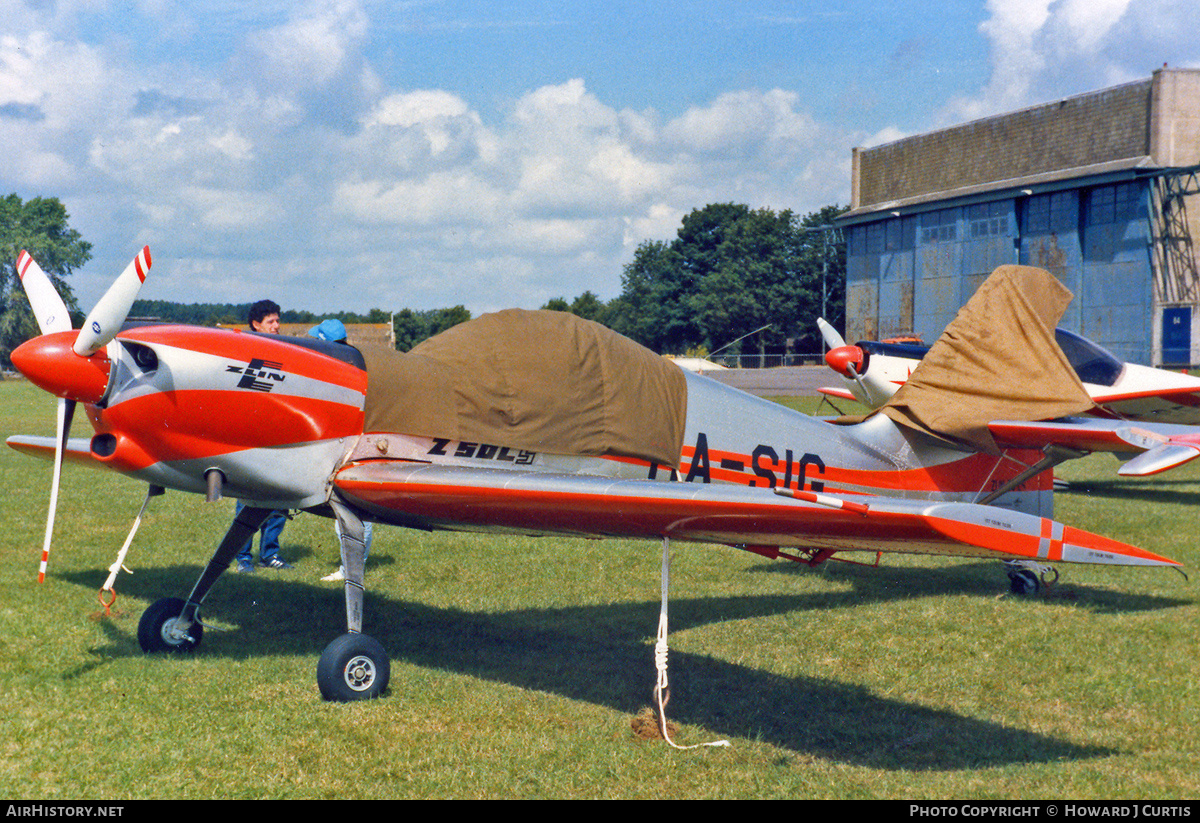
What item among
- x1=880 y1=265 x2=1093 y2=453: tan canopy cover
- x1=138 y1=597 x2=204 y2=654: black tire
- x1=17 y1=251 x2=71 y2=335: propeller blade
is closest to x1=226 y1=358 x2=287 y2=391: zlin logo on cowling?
x1=17 y1=251 x2=71 y2=335: propeller blade

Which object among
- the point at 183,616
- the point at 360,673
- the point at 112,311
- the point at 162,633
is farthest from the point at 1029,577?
the point at 112,311

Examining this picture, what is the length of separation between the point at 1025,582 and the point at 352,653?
5.67 m

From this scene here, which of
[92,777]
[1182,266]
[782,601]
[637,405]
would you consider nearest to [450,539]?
[782,601]

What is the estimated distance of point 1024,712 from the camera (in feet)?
17.5

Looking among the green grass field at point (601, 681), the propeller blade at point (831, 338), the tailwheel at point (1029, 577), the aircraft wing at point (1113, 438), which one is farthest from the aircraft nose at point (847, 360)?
the aircraft wing at point (1113, 438)

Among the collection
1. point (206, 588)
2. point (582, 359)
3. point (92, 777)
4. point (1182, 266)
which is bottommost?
point (92, 777)

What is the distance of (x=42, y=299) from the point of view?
5758mm

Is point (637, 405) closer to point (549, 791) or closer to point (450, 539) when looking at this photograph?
point (549, 791)

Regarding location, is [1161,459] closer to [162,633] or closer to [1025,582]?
[1025,582]

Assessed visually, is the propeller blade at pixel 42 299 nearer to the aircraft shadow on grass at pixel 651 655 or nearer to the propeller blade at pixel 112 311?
the propeller blade at pixel 112 311

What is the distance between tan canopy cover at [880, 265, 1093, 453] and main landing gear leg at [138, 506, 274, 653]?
195 inches

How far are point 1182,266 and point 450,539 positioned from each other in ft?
132

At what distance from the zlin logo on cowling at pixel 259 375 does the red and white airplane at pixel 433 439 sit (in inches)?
0.4

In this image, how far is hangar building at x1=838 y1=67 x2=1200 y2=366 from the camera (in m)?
39.6
